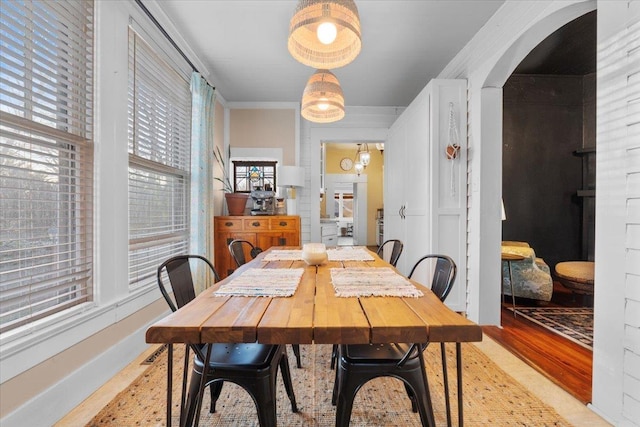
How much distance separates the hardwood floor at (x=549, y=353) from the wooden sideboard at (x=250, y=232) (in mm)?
2411

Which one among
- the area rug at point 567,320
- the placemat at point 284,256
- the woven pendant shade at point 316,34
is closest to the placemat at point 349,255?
the placemat at point 284,256

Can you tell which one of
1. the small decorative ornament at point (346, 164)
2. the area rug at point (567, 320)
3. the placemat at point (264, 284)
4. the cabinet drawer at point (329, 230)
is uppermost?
the small decorative ornament at point (346, 164)

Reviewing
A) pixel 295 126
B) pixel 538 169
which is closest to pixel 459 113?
pixel 538 169

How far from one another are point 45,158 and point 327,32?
1.58 metres

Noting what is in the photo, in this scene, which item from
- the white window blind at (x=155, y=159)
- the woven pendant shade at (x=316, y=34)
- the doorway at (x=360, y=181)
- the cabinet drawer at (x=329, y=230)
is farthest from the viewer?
the doorway at (x=360, y=181)

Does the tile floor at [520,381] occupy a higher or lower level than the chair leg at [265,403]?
lower

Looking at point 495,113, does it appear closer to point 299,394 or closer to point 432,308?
point 432,308

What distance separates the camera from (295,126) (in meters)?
4.62

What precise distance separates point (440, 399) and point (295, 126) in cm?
389

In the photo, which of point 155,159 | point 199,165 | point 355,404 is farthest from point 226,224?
point 355,404

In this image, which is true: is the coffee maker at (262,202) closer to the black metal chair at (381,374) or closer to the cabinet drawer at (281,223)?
the cabinet drawer at (281,223)

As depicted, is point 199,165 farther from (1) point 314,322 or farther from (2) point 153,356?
(1) point 314,322

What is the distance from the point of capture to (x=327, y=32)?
4.55ft

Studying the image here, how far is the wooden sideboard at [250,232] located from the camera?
154 inches
